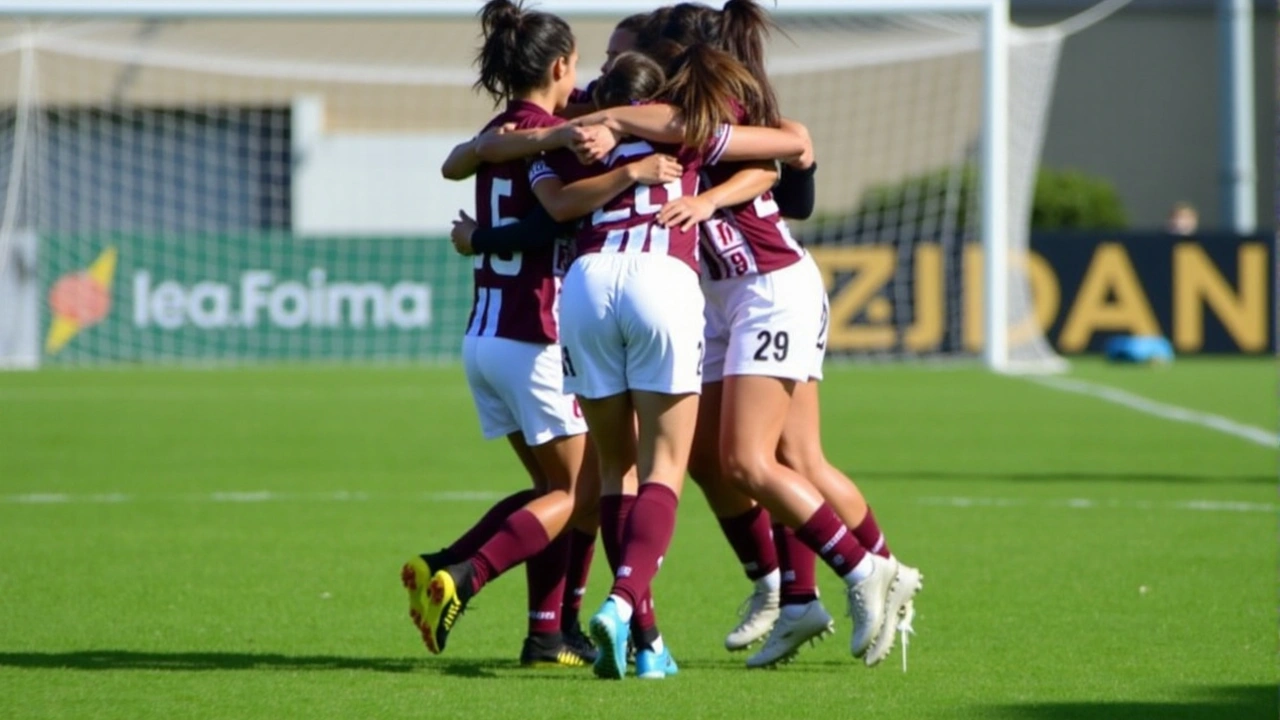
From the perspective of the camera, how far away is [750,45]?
224 inches

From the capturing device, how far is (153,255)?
20.8 metres

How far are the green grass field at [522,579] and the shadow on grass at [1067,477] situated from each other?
33 mm

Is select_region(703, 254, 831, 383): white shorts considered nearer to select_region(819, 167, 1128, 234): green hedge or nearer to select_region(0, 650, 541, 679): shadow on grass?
select_region(0, 650, 541, 679): shadow on grass

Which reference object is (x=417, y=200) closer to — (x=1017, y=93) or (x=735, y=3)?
(x=1017, y=93)

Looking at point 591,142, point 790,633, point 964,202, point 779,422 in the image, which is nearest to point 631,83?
point 591,142

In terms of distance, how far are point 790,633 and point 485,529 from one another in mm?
928

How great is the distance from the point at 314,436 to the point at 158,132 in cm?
1381

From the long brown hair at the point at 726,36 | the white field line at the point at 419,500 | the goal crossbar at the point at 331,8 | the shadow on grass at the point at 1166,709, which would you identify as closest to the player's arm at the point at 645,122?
the long brown hair at the point at 726,36

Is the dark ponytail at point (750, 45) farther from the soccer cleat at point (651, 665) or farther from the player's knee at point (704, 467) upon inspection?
the soccer cleat at point (651, 665)

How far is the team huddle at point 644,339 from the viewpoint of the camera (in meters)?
5.31

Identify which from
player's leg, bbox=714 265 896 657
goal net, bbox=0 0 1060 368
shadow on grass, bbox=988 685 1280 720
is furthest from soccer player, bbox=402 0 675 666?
goal net, bbox=0 0 1060 368

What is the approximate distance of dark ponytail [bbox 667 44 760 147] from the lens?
530 centimetres

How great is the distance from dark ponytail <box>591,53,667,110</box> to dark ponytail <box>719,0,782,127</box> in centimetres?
27

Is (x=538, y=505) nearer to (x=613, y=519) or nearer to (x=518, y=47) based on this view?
(x=613, y=519)
